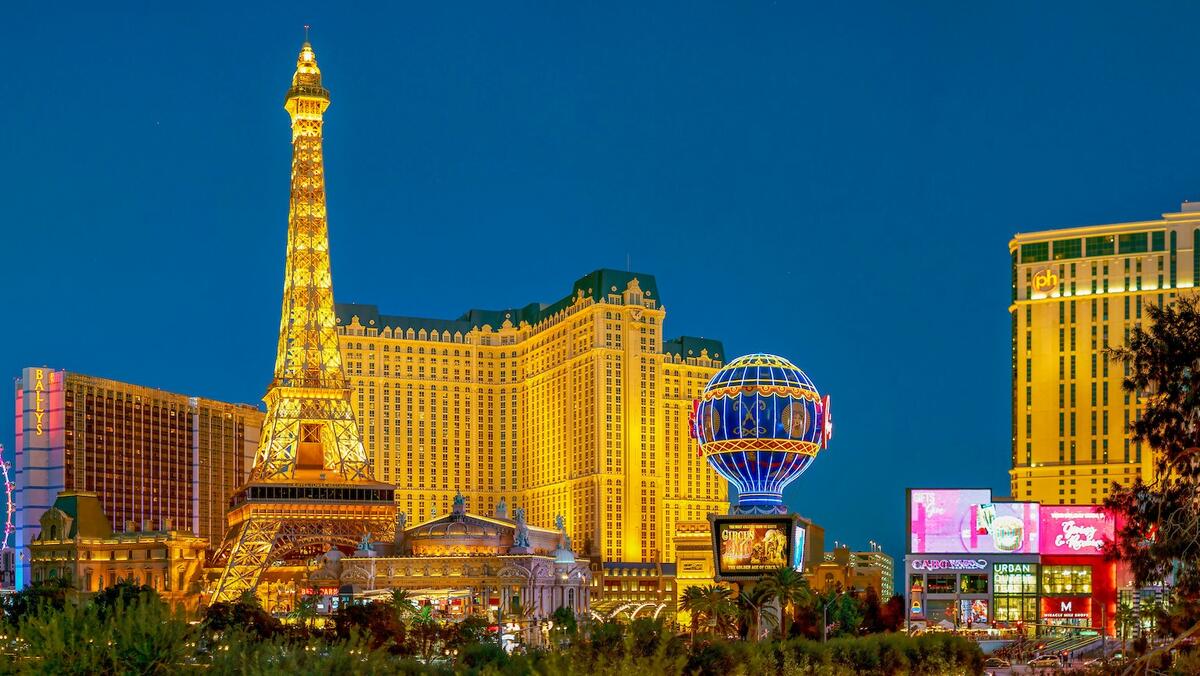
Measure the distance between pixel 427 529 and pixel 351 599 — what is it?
2475 cm

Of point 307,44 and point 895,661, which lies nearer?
point 895,661

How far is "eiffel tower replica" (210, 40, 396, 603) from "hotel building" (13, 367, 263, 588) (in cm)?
1439

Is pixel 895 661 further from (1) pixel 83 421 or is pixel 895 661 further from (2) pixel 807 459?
(1) pixel 83 421

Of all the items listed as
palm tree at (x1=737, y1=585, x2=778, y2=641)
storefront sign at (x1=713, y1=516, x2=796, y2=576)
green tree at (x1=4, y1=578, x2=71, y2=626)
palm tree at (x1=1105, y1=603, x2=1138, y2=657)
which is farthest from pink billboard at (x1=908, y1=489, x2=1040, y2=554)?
green tree at (x1=4, y1=578, x2=71, y2=626)

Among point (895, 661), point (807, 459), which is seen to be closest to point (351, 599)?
point (807, 459)

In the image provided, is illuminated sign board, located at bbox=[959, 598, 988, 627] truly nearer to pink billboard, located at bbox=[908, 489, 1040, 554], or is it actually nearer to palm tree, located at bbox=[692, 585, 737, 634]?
pink billboard, located at bbox=[908, 489, 1040, 554]

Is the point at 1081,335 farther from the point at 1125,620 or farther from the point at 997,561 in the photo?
the point at 1125,620

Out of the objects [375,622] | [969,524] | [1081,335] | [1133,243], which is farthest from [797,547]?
[1133,243]

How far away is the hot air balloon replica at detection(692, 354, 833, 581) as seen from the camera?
9419 centimetres

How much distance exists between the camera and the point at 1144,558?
38844 mm

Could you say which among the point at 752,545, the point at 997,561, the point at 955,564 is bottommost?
the point at 955,564

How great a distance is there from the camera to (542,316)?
188625 mm

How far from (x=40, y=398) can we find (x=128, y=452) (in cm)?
1311

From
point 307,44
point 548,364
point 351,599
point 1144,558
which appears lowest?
point 351,599
